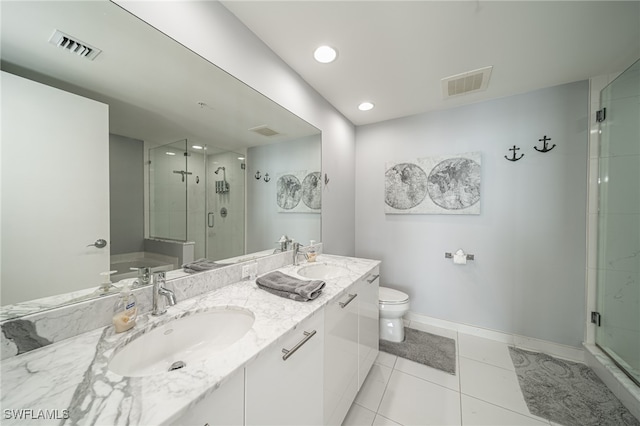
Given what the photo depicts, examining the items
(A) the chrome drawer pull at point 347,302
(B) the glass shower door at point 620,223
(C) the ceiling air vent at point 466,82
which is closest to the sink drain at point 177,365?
(A) the chrome drawer pull at point 347,302

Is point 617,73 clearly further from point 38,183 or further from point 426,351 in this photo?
Result: point 38,183

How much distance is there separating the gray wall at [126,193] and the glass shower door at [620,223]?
3033 mm

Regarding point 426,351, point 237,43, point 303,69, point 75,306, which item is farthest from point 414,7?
point 426,351

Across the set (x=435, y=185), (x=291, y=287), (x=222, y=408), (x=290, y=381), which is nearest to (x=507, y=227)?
(x=435, y=185)

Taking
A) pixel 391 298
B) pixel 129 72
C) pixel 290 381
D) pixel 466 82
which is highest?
pixel 466 82

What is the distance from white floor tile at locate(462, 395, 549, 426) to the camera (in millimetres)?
1312

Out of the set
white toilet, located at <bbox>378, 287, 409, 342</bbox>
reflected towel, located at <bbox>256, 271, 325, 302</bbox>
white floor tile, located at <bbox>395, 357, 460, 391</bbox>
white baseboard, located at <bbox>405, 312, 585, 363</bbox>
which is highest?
reflected towel, located at <bbox>256, 271, 325, 302</bbox>

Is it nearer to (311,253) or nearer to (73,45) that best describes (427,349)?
(311,253)

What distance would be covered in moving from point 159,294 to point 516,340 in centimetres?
291

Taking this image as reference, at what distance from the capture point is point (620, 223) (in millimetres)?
1598

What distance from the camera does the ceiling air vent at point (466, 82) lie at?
1.71 m

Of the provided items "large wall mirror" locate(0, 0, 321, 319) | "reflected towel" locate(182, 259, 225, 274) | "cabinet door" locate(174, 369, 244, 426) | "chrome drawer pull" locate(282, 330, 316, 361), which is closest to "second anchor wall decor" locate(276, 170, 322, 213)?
"large wall mirror" locate(0, 0, 321, 319)

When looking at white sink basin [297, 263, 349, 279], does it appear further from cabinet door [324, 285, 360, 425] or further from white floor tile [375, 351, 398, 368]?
white floor tile [375, 351, 398, 368]

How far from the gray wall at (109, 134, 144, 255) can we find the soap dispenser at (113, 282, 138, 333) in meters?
0.19
